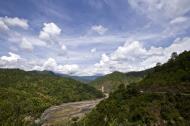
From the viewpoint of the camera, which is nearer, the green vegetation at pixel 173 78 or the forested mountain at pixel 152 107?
the forested mountain at pixel 152 107

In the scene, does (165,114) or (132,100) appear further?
(132,100)

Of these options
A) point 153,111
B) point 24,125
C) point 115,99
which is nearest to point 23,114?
point 24,125

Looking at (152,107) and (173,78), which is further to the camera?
(173,78)

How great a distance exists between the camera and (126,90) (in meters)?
111

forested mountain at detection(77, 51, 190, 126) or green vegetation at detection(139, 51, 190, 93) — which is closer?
forested mountain at detection(77, 51, 190, 126)

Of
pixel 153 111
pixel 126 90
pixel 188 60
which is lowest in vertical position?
pixel 153 111

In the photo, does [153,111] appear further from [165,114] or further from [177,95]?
[177,95]

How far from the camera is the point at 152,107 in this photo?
8975cm

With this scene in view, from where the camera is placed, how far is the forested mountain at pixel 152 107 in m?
83.9

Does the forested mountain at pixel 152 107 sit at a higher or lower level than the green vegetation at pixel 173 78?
lower

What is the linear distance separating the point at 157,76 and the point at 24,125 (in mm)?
76782

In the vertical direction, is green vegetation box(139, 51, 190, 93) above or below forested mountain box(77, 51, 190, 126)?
above

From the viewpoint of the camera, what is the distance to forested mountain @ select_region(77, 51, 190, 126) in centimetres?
8394

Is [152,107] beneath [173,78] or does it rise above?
beneath
